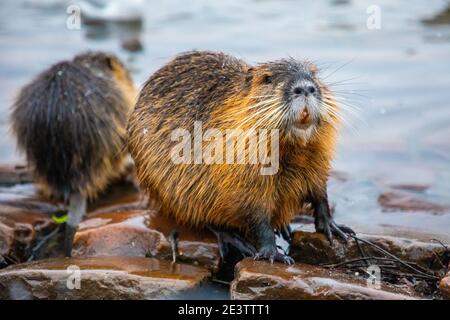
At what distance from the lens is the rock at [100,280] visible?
414 centimetres

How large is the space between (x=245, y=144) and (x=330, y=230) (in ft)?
2.22

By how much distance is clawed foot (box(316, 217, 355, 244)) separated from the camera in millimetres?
4590

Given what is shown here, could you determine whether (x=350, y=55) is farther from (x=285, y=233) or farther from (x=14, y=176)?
(x=285, y=233)

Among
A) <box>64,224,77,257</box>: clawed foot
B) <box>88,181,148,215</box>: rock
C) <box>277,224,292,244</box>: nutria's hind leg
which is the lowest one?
<box>64,224,77,257</box>: clawed foot

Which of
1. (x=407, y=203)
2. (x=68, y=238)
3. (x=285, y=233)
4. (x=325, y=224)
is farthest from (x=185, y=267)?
(x=407, y=203)

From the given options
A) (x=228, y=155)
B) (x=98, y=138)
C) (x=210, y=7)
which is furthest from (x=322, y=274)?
(x=210, y=7)

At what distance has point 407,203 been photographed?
5.85m

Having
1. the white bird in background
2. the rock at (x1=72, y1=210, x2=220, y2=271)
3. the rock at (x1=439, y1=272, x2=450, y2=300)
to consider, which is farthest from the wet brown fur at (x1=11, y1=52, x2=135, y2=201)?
the white bird in background

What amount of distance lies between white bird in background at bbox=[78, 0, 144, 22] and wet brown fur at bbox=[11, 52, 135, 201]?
7264mm

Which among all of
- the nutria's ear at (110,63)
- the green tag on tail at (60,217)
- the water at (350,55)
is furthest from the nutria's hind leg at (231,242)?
the nutria's ear at (110,63)

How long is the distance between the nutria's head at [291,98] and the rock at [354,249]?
0.62 m

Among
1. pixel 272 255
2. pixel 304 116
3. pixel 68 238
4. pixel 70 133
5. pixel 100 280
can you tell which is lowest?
pixel 68 238

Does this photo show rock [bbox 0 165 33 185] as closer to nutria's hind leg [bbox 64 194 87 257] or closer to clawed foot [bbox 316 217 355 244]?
nutria's hind leg [bbox 64 194 87 257]

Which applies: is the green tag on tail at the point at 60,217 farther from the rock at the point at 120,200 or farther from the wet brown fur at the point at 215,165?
the wet brown fur at the point at 215,165
